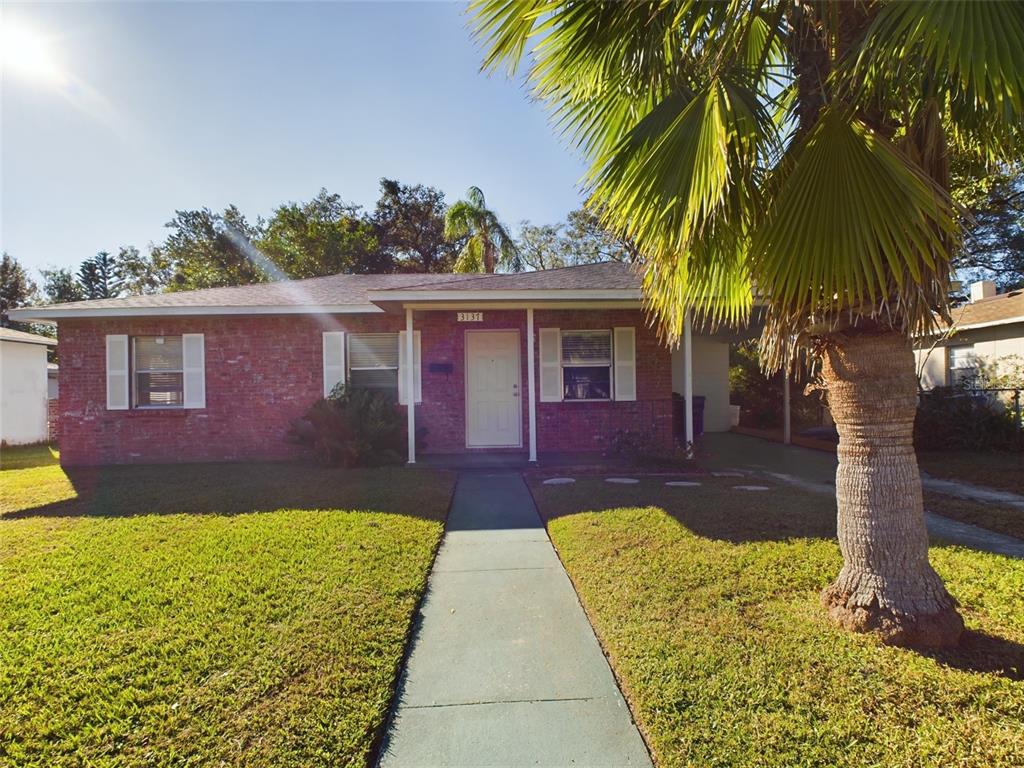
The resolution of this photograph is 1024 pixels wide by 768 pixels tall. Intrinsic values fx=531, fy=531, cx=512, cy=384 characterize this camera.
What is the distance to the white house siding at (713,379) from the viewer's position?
14648mm

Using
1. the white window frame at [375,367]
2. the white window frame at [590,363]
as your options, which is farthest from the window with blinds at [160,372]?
the white window frame at [590,363]

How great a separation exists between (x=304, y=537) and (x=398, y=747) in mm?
3170

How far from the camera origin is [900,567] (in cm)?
299

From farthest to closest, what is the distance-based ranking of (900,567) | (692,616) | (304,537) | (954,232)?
(304,537) < (692,616) < (900,567) < (954,232)

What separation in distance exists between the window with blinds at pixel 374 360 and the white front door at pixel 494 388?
1.46 m

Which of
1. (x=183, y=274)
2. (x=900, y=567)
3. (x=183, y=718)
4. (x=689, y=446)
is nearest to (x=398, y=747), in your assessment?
(x=183, y=718)

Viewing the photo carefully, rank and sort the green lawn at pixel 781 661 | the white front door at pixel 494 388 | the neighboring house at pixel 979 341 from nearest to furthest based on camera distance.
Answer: the green lawn at pixel 781 661, the white front door at pixel 494 388, the neighboring house at pixel 979 341

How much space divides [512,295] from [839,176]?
6.06 meters

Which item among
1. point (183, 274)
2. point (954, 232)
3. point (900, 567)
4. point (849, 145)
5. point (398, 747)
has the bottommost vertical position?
point (398, 747)

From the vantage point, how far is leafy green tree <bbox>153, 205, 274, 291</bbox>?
2861cm

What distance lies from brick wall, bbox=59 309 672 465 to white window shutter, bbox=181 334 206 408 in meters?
0.11

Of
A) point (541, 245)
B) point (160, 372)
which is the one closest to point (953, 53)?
point (160, 372)

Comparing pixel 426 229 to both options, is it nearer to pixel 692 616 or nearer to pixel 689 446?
pixel 689 446

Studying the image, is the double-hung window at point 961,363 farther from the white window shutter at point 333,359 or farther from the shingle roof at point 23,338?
the shingle roof at point 23,338
